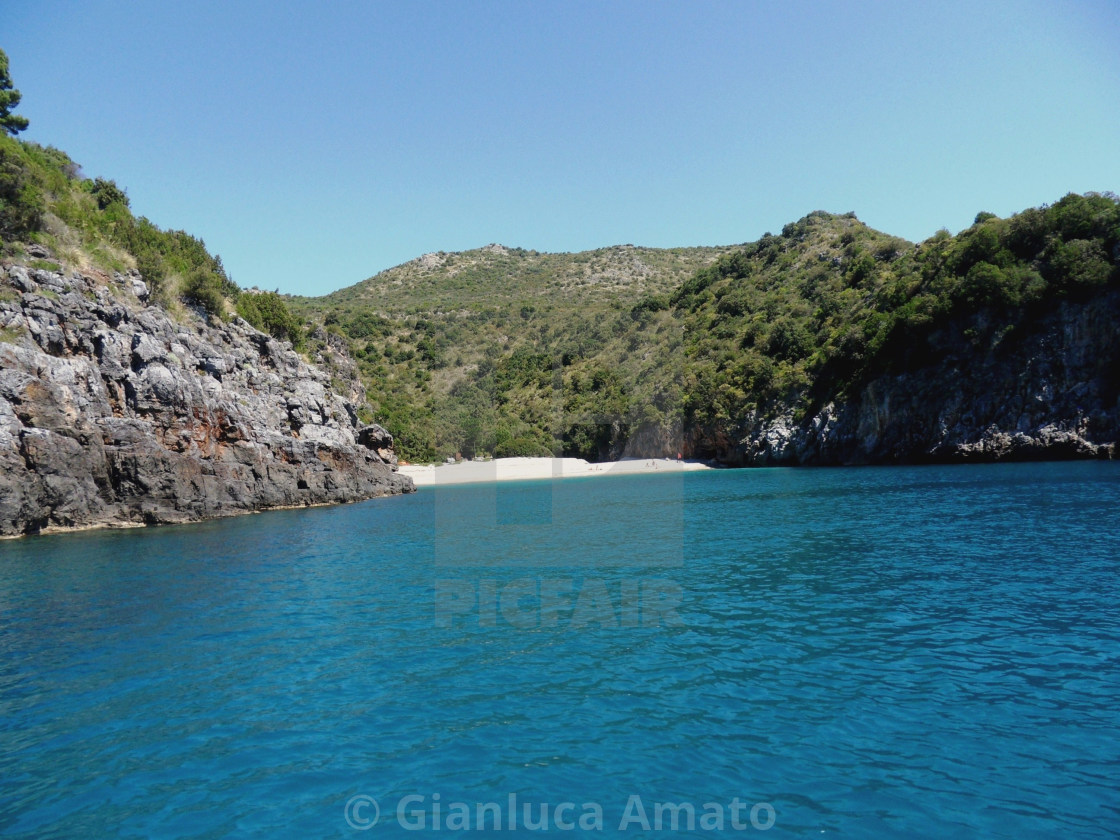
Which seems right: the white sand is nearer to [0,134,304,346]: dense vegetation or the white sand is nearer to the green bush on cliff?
the green bush on cliff

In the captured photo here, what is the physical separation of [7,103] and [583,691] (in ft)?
197

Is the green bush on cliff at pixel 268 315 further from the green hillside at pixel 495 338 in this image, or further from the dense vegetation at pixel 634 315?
the green hillside at pixel 495 338

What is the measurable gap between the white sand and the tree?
43213 millimetres

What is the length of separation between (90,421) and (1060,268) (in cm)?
6426

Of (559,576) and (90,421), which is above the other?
(90,421)

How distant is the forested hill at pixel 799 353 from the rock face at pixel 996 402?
0.11 m

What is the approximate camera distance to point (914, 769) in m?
6.84

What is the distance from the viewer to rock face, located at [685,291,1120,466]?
45.9 meters

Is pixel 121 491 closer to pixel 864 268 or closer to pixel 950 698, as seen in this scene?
pixel 950 698

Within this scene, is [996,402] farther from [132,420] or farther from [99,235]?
[99,235]

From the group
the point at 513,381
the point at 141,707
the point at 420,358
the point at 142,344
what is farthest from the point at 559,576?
the point at 420,358

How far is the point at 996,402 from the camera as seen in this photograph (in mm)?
50500

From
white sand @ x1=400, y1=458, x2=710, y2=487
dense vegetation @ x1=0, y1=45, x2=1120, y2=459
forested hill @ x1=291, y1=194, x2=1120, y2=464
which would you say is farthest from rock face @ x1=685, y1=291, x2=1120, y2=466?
white sand @ x1=400, y1=458, x2=710, y2=487

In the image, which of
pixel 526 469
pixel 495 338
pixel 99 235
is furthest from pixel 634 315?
pixel 99 235
